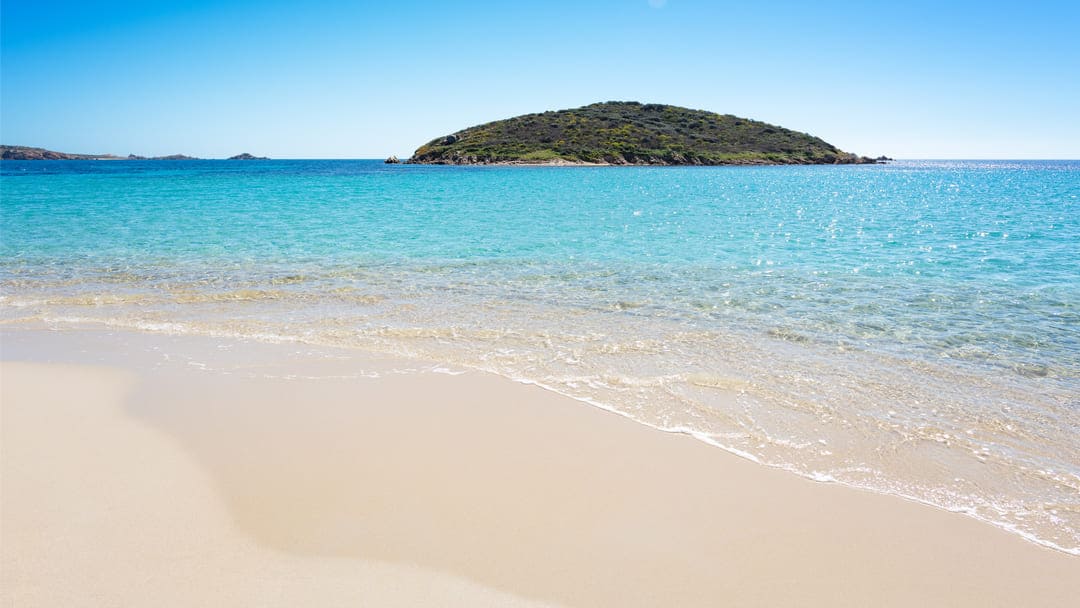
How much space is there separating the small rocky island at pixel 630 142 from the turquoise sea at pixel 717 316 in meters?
110

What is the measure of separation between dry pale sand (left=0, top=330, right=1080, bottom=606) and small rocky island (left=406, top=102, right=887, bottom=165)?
124954 mm

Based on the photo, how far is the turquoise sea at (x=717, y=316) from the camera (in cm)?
580

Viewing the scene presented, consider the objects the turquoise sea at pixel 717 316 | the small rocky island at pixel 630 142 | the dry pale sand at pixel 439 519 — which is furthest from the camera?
the small rocky island at pixel 630 142

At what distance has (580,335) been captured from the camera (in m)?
9.46

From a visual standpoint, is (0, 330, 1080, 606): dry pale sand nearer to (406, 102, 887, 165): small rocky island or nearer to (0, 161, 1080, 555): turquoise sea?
(0, 161, 1080, 555): turquoise sea

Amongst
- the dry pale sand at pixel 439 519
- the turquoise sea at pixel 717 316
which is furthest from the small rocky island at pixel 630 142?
the dry pale sand at pixel 439 519

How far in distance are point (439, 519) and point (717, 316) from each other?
25.1 ft

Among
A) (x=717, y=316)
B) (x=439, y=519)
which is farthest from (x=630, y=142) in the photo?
(x=439, y=519)

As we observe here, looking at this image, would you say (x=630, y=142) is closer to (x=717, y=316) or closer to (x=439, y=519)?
(x=717, y=316)

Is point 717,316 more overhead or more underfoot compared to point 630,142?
more underfoot

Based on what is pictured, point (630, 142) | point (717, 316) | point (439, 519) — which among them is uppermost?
point (630, 142)

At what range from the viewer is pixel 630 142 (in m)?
141

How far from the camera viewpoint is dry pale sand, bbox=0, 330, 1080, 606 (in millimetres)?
3670

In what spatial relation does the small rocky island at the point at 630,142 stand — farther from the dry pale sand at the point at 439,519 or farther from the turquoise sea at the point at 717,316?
the dry pale sand at the point at 439,519
